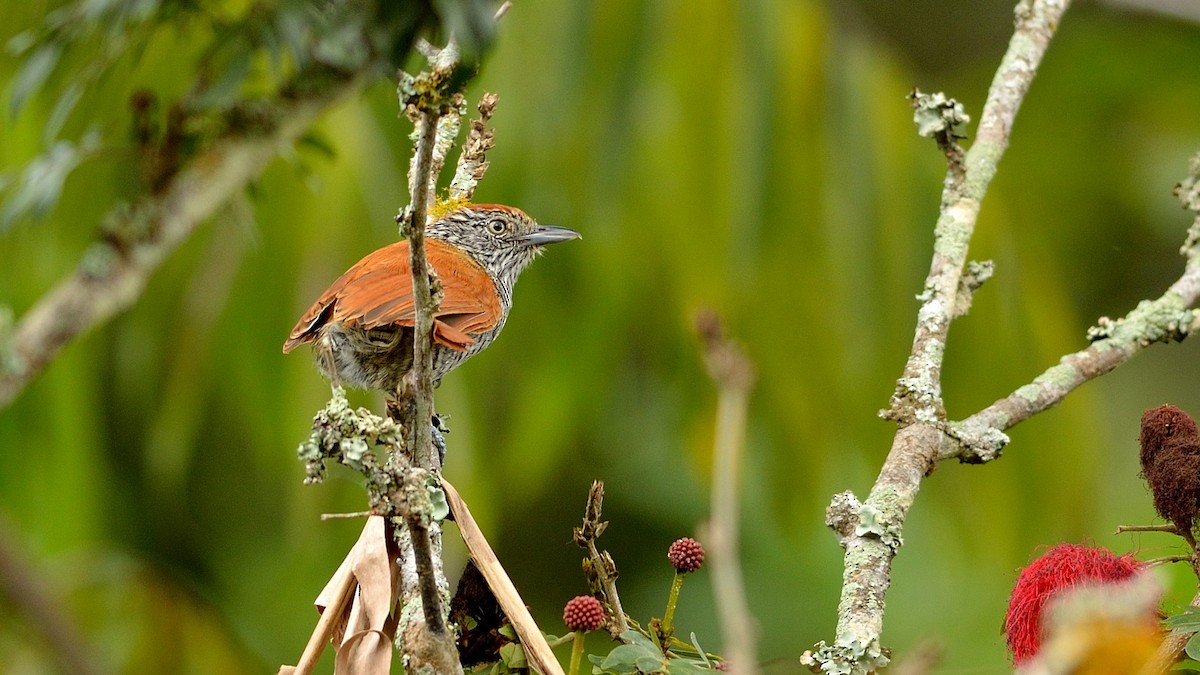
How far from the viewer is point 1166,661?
1564 mm

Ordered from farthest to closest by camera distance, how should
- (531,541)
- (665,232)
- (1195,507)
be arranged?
1. (531,541)
2. (665,232)
3. (1195,507)

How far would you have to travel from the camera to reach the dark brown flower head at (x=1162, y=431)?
70.2 inches

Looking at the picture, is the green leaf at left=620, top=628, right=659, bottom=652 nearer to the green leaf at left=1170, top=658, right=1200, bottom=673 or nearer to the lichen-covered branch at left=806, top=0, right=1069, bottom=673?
the lichen-covered branch at left=806, top=0, right=1069, bottom=673

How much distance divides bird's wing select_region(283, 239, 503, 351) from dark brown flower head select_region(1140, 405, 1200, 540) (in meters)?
1.20

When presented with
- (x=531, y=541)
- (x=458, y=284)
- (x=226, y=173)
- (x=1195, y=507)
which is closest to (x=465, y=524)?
(x=226, y=173)

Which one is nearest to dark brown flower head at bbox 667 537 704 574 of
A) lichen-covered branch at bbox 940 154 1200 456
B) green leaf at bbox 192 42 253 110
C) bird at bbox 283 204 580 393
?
lichen-covered branch at bbox 940 154 1200 456

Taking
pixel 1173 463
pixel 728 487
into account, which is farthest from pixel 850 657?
pixel 728 487

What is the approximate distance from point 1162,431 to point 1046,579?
27cm

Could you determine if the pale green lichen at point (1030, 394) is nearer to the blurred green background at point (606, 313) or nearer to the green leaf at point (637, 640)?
the green leaf at point (637, 640)

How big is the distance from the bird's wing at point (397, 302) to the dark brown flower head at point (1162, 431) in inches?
46.9

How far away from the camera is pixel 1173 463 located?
5.74ft

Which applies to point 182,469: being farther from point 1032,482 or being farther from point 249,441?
point 1032,482

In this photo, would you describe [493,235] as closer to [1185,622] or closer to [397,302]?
[397,302]

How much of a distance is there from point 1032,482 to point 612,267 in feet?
7.07
